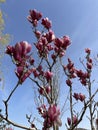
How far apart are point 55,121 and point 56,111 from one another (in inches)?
1.7

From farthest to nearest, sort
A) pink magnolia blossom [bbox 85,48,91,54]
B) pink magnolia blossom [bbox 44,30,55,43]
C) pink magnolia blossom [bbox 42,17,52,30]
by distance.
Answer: pink magnolia blossom [bbox 85,48,91,54]
pink magnolia blossom [bbox 42,17,52,30]
pink magnolia blossom [bbox 44,30,55,43]

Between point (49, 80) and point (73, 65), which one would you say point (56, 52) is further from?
point (73, 65)

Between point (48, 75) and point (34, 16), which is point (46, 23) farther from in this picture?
point (48, 75)

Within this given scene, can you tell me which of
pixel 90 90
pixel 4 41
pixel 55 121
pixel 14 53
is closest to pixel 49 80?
pixel 14 53

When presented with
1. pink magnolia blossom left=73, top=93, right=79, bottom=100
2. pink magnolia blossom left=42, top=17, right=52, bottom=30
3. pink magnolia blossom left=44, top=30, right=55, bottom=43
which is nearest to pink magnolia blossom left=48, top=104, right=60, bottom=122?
pink magnolia blossom left=44, top=30, right=55, bottom=43

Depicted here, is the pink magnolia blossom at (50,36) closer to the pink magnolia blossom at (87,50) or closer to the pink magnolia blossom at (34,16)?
the pink magnolia blossom at (34,16)

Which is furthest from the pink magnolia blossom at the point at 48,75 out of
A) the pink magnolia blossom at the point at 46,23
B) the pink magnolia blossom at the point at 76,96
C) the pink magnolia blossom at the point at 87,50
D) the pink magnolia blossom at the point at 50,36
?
the pink magnolia blossom at the point at 87,50

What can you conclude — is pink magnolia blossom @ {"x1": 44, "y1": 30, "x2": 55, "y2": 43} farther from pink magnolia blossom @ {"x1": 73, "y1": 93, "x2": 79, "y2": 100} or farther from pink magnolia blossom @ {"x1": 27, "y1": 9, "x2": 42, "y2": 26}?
pink magnolia blossom @ {"x1": 73, "y1": 93, "x2": 79, "y2": 100}

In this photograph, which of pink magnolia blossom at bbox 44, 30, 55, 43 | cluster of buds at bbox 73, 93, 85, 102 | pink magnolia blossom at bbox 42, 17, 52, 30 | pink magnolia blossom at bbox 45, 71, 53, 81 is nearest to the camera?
pink magnolia blossom at bbox 45, 71, 53, 81

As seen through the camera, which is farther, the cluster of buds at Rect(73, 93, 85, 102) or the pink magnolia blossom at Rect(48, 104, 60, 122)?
the cluster of buds at Rect(73, 93, 85, 102)

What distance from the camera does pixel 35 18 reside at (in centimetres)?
218

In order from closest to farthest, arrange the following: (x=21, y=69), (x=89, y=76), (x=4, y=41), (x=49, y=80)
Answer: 1. (x=21, y=69)
2. (x=49, y=80)
3. (x=89, y=76)
4. (x=4, y=41)

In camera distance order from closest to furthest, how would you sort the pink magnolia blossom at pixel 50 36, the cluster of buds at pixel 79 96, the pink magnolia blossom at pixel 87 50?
1. the pink magnolia blossom at pixel 50 36
2. the cluster of buds at pixel 79 96
3. the pink magnolia blossom at pixel 87 50

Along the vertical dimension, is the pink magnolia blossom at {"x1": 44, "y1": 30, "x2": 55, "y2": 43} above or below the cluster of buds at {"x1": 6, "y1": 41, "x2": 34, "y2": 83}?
above
